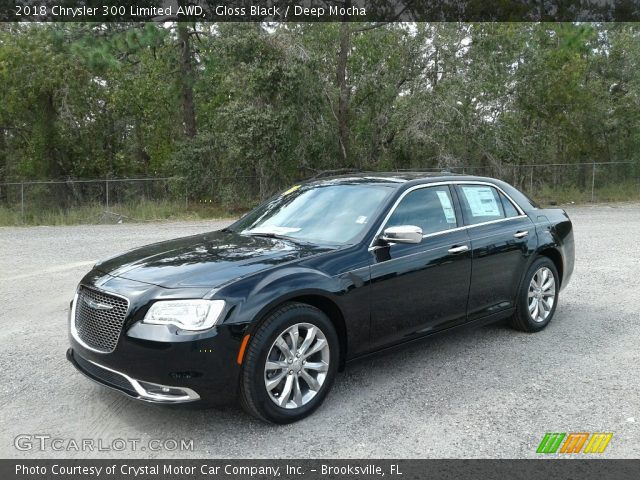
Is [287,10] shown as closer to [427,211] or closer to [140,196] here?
[140,196]

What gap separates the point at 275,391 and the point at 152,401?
80cm

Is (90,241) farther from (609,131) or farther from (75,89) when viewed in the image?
(609,131)

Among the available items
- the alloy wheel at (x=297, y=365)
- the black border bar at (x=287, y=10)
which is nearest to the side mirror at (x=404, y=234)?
the alloy wheel at (x=297, y=365)

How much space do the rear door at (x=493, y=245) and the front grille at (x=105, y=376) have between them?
116 inches

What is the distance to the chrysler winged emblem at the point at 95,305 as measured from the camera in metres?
3.90

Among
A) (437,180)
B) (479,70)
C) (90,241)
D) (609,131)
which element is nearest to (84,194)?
(90,241)

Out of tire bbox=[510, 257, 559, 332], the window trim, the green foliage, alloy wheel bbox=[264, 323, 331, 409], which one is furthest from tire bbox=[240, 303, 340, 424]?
the green foliage

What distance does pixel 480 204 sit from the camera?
562 cm

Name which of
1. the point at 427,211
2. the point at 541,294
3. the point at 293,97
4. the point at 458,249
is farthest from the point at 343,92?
the point at 458,249

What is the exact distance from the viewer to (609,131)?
29.1m

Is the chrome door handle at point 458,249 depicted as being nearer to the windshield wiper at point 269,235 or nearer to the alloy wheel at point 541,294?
the alloy wheel at point 541,294

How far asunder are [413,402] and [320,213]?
1740 mm

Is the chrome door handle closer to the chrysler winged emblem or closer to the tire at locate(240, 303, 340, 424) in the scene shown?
the tire at locate(240, 303, 340, 424)

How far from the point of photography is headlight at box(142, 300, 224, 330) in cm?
364
